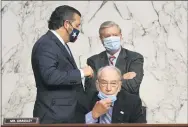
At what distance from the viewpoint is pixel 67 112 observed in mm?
3795

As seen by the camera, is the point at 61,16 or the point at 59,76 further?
the point at 61,16

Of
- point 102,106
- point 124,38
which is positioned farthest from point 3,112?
point 102,106

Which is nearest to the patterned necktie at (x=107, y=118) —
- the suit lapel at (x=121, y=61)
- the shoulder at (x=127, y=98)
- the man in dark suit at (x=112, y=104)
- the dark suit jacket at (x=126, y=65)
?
the man in dark suit at (x=112, y=104)

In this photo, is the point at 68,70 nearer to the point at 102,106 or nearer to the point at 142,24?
the point at 102,106

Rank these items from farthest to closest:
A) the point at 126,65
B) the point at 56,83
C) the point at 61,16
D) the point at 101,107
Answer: the point at 126,65, the point at 61,16, the point at 56,83, the point at 101,107

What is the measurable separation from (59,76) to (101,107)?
1.06 feet

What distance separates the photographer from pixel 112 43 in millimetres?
4168

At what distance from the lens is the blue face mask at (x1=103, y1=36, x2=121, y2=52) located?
164 inches

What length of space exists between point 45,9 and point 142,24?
2.69 ft

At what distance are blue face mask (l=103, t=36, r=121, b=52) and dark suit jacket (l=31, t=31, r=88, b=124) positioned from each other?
0.42m

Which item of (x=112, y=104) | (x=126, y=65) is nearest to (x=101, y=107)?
(x=112, y=104)

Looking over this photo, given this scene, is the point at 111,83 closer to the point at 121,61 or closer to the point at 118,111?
the point at 118,111

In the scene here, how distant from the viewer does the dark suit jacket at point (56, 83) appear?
372cm

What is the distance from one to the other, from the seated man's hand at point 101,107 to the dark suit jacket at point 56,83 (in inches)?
5.0
